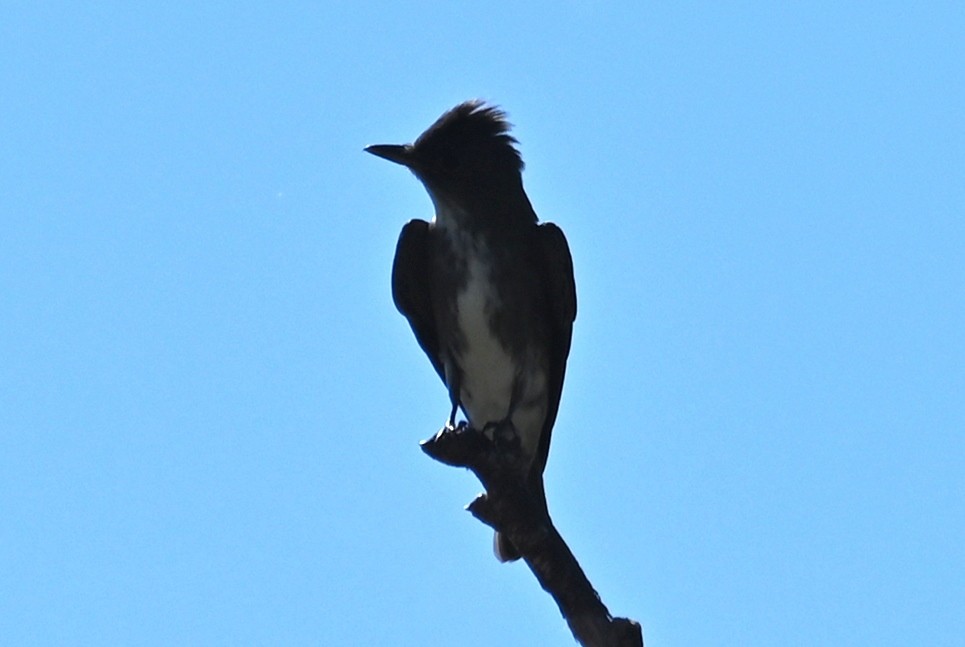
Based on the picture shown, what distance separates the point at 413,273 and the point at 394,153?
75 cm

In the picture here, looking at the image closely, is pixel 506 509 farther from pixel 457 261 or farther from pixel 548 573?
pixel 457 261

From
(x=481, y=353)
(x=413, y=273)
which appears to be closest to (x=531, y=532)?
(x=481, y=353)

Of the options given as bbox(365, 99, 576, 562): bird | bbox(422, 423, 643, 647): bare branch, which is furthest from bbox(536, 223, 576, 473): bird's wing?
bbox(422, 423, 643, 647): bare branch

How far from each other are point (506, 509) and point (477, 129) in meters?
3.88

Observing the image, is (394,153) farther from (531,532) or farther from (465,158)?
(531,532)

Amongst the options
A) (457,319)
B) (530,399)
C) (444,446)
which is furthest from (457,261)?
(444,446)

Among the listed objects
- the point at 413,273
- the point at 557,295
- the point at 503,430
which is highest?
the point at 413,273

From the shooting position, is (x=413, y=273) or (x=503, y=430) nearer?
(x=413, y=273)

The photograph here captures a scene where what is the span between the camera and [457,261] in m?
10.7

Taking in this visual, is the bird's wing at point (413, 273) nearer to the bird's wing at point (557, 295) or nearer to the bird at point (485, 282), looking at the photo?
the bird at point (485, 282)

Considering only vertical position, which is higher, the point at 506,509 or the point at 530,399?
the point at 530,399

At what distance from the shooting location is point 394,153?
432 inches

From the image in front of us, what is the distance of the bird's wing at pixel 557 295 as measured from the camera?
10891 mm

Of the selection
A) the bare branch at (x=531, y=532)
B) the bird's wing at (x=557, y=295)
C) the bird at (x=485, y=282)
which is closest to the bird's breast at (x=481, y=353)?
the bird at (x=485, y=282)
